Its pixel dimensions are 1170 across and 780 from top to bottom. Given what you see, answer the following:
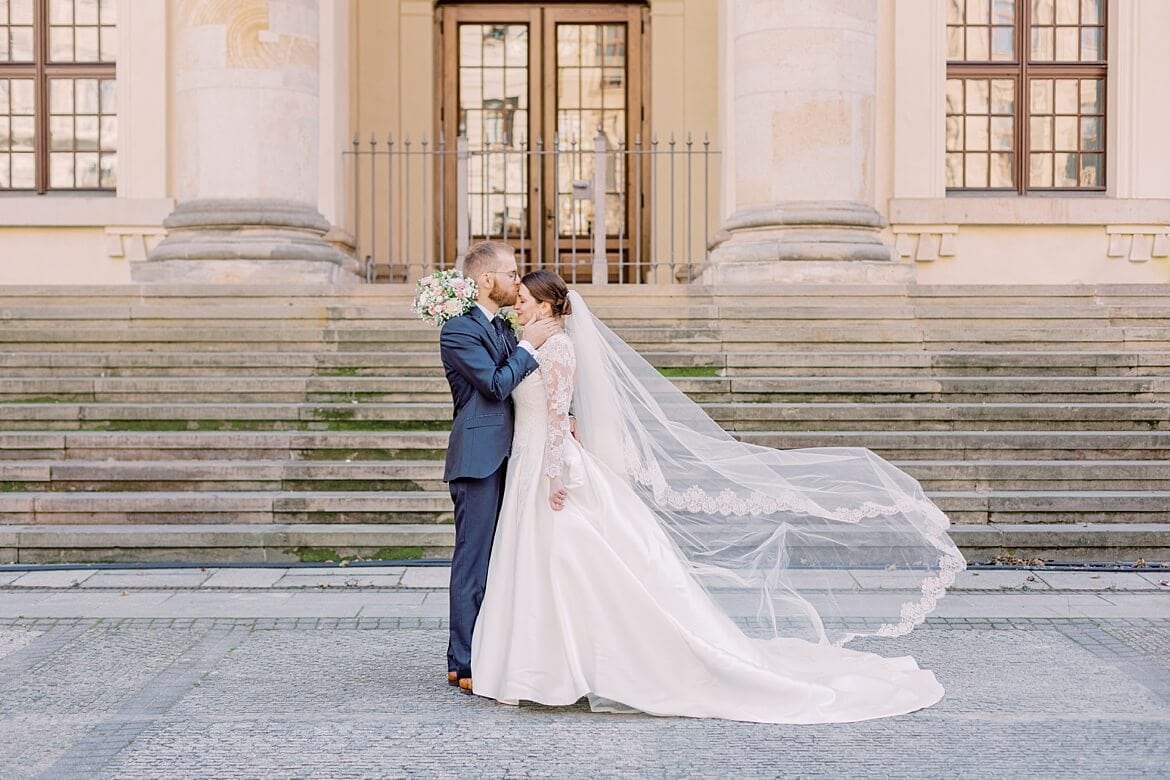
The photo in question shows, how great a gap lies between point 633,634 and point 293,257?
8253mm

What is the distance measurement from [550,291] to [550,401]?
491mm

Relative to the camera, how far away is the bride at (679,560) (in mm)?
5539

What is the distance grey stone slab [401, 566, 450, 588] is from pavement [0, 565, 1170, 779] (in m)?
0.06

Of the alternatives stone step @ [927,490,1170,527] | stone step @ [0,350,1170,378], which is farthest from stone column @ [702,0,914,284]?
stone step @ [927,490,1170,527]

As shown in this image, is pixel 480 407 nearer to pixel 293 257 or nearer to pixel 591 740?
pixel 591 740

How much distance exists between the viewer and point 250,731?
5211 millimetres

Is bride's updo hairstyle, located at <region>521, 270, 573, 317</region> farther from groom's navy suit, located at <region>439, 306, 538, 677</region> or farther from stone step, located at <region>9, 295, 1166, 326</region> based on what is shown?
stone step, located at <region>9, 295, 1166, 326</region>

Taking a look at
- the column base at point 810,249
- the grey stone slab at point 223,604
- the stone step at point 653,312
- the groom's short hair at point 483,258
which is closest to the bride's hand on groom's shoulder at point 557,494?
the groom's short hair at point 483,258

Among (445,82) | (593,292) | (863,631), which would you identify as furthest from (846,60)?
(863,631)

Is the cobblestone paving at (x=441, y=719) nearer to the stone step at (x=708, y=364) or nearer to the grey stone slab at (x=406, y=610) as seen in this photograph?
the grey stone slab at (x=406, y=610)

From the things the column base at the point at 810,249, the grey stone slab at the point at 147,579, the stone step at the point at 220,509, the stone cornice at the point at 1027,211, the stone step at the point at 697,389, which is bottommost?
the grey stone slab at the point at 147,579

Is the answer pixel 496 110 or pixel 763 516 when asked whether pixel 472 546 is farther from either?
pixel 496 110

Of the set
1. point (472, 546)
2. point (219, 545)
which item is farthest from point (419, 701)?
point (219, 545)

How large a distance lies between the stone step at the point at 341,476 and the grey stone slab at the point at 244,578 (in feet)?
3.44
